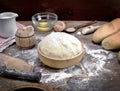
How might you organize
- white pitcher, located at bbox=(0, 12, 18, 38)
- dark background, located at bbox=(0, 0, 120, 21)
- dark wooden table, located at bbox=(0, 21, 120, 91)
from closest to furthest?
dark wooden table, located at bbox=(0, 21, 120, 91) < white pitcher, located at bbox=(0, 12, 18, 38) < dark background, located at bbox=(0, 0, 120, 21)

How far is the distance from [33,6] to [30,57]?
0.60 m

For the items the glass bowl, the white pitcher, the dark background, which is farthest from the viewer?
the dark background

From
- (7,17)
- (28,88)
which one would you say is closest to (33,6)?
(7,17)

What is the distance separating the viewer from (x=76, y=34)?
3.82ft

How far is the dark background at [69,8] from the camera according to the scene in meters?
1.51

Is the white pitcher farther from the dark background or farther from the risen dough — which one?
the dark background

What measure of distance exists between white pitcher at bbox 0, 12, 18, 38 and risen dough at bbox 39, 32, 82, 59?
231 mm

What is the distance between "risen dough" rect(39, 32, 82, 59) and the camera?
0.91 m

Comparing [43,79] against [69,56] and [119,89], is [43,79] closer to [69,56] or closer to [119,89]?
[69,56]

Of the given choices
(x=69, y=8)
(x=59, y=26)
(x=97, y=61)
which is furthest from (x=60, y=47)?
(x=69, y=8)

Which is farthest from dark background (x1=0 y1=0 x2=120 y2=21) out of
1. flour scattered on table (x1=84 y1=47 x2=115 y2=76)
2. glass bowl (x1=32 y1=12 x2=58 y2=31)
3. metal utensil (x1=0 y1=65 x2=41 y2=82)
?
metal utensil (x1=0 y1=65 x2=41 y2=82)

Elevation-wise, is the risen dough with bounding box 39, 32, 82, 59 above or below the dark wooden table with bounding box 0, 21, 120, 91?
above

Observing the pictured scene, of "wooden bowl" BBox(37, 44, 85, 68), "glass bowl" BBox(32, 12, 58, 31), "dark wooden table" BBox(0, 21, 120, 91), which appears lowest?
"dark wooden table" BBox(0, 21, 120, 91)

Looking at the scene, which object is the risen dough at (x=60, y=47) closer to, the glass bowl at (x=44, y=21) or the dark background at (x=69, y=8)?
the glass bowl at (x=44, y=21)
